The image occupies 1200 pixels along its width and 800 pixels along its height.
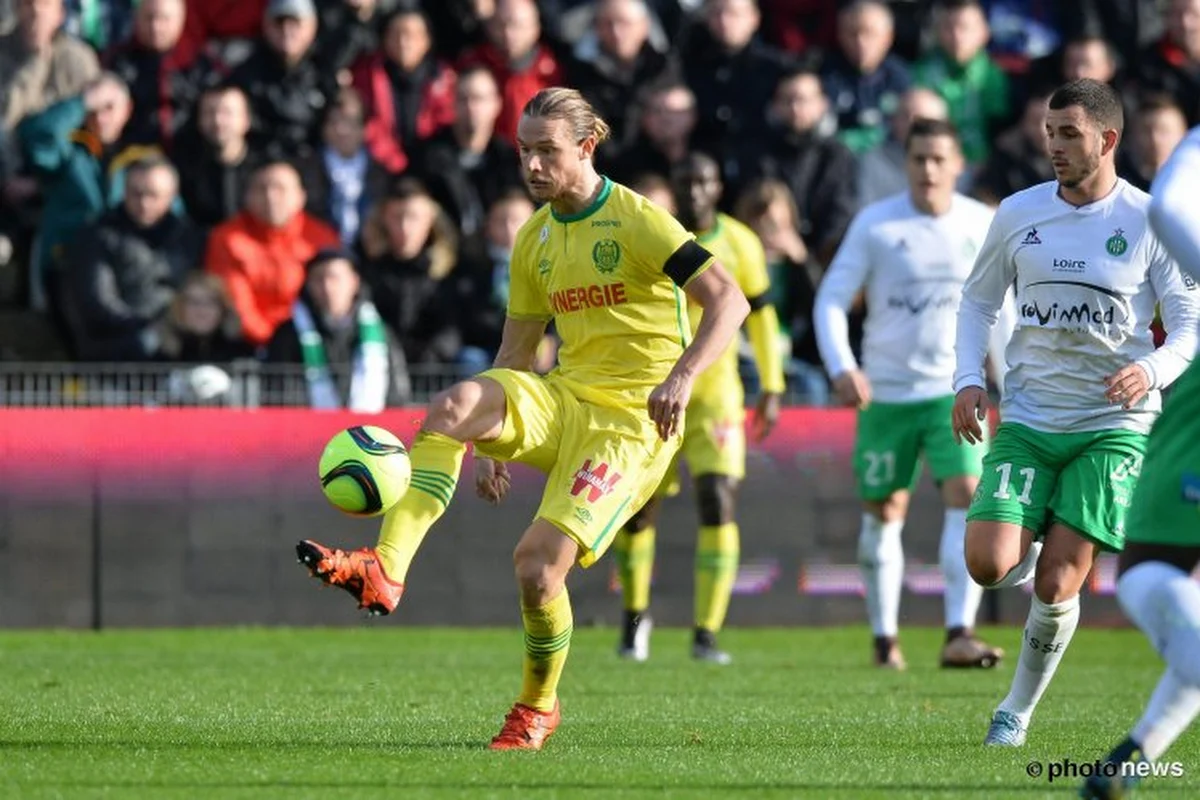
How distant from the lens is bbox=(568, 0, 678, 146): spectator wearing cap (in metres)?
17.9

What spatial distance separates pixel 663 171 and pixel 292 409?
12.2 ft

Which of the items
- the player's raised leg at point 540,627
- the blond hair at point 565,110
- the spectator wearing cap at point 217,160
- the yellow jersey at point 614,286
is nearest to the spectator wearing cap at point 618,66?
A: the spectator wearing cap at point 217,160

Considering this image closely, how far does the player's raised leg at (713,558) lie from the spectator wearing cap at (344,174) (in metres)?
4.61

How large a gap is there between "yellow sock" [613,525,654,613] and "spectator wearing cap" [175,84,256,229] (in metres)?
4.71

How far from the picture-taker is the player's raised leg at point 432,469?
8.04 metres

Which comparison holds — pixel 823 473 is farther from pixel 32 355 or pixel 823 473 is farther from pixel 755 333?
pixel 32 355

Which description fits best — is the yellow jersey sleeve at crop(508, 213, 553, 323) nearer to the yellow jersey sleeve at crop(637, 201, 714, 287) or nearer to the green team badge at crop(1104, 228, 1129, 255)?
the yellow jersey sleeve at crop(637, 201, 714, 287)

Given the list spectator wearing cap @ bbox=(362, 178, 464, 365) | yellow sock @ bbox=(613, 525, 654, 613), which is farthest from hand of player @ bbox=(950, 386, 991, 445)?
spectator wearing cap @ bbox=(362, 178, 464, 365)

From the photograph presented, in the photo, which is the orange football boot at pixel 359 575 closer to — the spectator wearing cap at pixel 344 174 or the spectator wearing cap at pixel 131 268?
the spectator wearing cap at pixel 131 268

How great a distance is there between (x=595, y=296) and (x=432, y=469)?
3.36 ft

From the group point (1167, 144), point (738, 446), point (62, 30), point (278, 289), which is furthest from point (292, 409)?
point (1167, 144)

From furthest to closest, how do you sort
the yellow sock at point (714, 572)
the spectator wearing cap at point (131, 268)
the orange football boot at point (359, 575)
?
the spectator wearing cap at point (131, 268) → the yellow sock at point (714, 572) → the orange football boot at point (359, 575)

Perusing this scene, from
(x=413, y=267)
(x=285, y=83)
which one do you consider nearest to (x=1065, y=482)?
(x=413, y=267)

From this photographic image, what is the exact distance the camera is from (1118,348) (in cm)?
886
